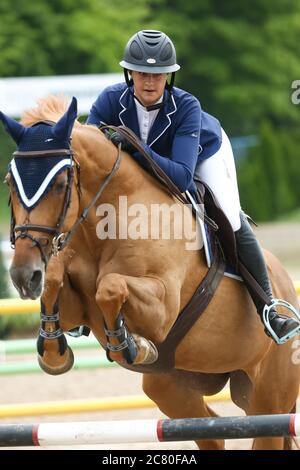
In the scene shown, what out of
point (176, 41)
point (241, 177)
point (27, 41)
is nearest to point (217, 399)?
point (241, 177)

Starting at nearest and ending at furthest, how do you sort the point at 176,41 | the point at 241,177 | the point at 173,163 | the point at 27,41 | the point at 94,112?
the point at 173,163
the point at 94,112
the point at 241,177
the point at 27,41
the point at 176,41

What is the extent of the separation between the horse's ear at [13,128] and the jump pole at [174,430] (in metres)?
1.21

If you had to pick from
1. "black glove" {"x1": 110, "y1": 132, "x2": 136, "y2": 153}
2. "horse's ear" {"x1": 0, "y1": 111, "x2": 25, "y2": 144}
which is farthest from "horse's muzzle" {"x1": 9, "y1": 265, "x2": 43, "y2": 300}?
"black glove" {"x1": 110, "y1": 132, "x2": 136, "y2": 153}

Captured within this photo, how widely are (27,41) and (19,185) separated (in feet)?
66.2

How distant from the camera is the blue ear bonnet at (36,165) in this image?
3.87 meters

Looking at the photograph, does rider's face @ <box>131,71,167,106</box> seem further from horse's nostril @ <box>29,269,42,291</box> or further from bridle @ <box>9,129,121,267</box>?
horse's nostril @ <box>29,269,42,291</box>

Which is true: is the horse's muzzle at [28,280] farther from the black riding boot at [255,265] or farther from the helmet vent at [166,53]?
the black riding boot at [255,265]

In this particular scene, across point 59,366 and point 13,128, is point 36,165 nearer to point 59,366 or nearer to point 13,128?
point 13,128

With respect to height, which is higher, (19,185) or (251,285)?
(19,185)

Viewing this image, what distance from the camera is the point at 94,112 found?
4773 millimetres

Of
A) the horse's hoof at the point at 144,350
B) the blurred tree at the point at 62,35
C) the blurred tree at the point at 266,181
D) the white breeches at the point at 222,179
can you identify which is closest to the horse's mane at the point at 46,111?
the white breeches at the point at 222,179

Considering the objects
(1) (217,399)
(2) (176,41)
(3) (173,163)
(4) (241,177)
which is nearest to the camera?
(3) (173,163)

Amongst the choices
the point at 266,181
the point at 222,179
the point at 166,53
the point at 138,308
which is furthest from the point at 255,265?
the point at 266,181

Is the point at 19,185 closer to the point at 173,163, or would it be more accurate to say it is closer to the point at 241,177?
the point at 173,163
